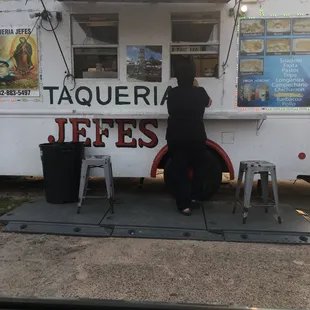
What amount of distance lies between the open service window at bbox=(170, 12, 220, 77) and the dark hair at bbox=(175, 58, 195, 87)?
1.13 feet

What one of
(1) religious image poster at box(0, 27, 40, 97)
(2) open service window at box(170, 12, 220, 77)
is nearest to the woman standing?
(2) open service window at box(170, 12, 220, 77)

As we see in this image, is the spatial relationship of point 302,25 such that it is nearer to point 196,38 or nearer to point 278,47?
point 278,47

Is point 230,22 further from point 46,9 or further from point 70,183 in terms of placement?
point 70,183

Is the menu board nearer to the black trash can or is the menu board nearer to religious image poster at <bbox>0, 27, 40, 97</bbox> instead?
the black trash can

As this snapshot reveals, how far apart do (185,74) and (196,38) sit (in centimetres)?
68

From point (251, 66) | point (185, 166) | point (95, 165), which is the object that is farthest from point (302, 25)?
point (95, 165)

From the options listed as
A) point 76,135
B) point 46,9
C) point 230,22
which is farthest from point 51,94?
point 230,22

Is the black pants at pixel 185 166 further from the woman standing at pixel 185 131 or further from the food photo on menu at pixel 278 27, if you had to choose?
the food photo on menu at pixel 278 27

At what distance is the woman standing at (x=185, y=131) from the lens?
15.0 ft

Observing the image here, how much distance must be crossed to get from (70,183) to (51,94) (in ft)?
4.19

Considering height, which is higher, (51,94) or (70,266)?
(51,94)

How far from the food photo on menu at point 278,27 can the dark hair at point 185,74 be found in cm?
115

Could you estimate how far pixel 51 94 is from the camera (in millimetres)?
5164

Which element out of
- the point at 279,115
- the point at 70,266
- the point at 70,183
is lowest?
the point at 70,266
